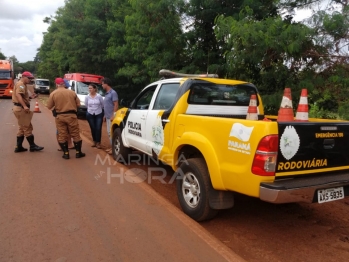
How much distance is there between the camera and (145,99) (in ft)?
18.7

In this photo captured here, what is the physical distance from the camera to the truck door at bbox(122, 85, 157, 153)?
5422mm

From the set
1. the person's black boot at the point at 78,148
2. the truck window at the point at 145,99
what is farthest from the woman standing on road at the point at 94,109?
the truck window at the point at 145,99

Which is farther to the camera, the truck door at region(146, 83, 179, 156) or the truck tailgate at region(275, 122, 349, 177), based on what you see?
the truck door at region(146, 83, 179, 156)

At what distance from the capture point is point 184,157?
4.31m

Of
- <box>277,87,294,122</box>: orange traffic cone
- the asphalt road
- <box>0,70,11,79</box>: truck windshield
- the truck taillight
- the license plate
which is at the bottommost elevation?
the asphalt road

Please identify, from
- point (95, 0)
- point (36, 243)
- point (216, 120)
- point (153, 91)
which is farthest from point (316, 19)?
point (95, 0)

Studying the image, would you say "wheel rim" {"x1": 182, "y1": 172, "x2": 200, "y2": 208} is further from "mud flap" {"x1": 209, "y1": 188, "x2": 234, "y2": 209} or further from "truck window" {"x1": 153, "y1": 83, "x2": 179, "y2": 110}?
"truck window" {"x1": 153, "y1": 83, "x2": 179, "y2": 110}

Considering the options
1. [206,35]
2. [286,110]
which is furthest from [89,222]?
[206,35]

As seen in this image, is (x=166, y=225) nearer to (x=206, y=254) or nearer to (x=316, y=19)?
(x=206, y=254)

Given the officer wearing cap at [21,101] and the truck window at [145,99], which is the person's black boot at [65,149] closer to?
the officer wearing cap at [21,101]

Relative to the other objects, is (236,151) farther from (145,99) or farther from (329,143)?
(145,99)

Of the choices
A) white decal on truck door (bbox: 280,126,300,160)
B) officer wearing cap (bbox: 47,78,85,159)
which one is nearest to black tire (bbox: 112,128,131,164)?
officer wearing cap (bbox: 47,78,85,159)

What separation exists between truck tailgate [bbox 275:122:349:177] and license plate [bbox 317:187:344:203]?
0.21m

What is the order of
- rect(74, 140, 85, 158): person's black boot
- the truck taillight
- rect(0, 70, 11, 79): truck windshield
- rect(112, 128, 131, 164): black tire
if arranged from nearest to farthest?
the truck taillight, rect(112, 128, 131, 164): black tire, rect(74, 140, 85, 158): person's black boot, rect(0, 70, 11, 79): truck windshield
